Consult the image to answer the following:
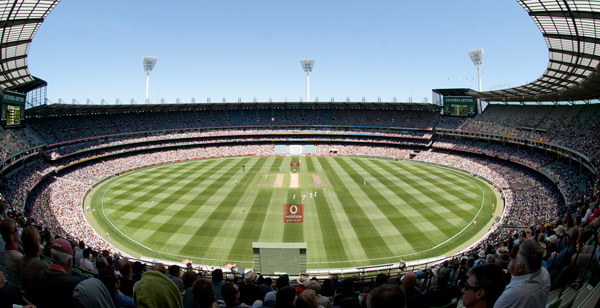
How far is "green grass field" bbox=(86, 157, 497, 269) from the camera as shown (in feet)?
84.8

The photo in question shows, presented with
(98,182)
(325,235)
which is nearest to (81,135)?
(98,182)

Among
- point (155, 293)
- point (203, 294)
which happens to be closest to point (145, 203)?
point (203, 294)

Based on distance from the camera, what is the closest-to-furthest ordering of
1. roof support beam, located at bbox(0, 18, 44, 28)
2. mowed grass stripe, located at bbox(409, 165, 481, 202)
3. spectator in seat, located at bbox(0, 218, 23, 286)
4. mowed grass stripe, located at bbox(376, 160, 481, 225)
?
spectator in seat, located at bbox(0, 218, 23, 286) → roof support beam, located at bbox(0, 18, 44, 28) → mowed grass stripe, located at bbox(376, 160, 481, 225) → mowed grass stripe, located at bbox(409, 165, 481, 202)

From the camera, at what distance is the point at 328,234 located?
28.5m

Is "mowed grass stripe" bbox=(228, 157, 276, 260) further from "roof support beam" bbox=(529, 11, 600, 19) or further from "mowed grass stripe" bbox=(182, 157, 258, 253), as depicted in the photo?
"roof support beam" bbox=(529, 11, 600, 19)

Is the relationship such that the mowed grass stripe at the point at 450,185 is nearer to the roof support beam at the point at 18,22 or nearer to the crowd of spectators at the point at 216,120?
the crowd of spectators at the point at 216,120

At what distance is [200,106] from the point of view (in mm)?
79750

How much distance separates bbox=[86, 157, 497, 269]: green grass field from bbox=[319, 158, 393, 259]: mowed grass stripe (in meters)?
0.09

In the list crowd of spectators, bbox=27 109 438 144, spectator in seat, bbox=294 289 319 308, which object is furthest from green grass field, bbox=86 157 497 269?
spectator in seat, bbox=294 289 319 308

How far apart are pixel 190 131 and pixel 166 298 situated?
7808 centimetres

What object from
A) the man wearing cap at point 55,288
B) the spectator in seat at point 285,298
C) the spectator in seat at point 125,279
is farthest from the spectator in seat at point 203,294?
the spectator in seat at point 125,279

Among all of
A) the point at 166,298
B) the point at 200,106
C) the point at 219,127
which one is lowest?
the point at 166,298

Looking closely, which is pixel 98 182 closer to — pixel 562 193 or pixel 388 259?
pixel 388 259

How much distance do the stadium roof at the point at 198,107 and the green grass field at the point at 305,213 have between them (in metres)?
17.0
